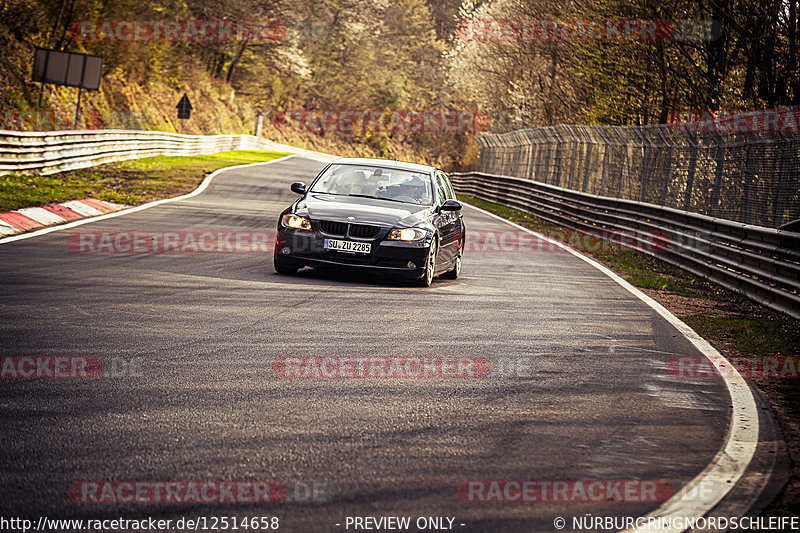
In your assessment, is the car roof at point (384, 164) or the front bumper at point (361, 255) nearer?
the front bumper at point (361, 255)

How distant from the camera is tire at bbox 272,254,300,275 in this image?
1152 centimetres

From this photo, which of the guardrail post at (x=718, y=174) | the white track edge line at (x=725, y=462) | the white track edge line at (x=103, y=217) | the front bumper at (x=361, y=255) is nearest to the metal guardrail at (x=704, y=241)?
the guardrail post at (x=718, y=174)

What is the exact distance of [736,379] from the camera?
24.5ft

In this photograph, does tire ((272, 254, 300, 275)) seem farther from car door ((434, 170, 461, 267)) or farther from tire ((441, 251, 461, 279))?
tire ((441, 251, 461, 279))

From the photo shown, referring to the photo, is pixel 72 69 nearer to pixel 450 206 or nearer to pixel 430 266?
pixel 450 206

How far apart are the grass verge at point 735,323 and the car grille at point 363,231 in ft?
12.0

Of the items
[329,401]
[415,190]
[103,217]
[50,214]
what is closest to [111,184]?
[103,217]

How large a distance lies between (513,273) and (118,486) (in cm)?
1038

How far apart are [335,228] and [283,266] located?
2.86 ft

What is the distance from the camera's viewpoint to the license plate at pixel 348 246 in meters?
11.2

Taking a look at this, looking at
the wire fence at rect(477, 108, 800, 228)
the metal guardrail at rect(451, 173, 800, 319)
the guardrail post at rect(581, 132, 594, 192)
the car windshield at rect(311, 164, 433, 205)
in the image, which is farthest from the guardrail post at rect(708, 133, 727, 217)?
the guardrail post at rect(581, 132, 594, 192)

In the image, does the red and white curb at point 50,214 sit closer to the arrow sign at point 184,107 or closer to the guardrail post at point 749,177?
the guardrail post at point 749,177

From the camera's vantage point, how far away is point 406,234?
11367 millimetres

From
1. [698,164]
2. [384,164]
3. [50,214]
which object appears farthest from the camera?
[698,164]
